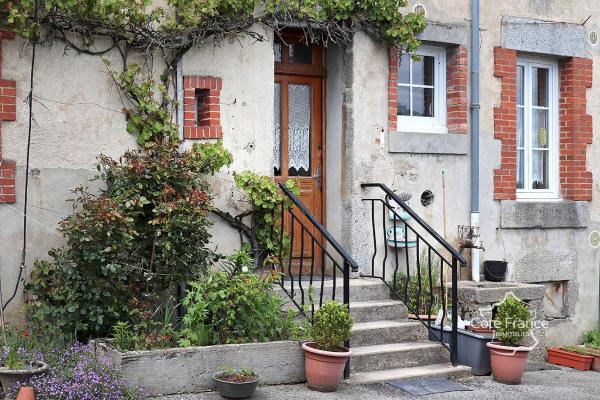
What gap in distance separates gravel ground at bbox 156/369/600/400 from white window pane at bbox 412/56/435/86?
324cm

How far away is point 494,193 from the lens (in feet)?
31.1

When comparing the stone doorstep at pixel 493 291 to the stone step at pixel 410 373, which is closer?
the stone step at pixel 410 373

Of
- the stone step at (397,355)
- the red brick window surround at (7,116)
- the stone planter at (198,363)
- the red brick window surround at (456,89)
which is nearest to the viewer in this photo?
the stone planter at (198,363)

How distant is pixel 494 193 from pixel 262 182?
2.98m

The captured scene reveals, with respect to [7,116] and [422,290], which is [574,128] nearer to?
[422,290]

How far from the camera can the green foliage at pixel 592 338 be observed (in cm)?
994

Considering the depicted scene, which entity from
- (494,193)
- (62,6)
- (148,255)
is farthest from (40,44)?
(494,193)

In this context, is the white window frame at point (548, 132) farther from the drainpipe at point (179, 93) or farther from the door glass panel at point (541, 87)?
the drainpipe at point (179, 93)

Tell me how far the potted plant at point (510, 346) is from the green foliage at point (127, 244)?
2.61 m

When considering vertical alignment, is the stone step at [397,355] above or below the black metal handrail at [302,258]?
below

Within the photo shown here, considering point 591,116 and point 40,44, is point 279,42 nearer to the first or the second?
point 40,44

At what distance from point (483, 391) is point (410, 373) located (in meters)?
0.61

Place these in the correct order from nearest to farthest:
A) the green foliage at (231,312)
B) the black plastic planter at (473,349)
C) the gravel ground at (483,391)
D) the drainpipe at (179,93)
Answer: the gravel ground at (483,391), the green foliage at (231,312), the drainpipe at (179,93), the black plastic planter at (473,349)

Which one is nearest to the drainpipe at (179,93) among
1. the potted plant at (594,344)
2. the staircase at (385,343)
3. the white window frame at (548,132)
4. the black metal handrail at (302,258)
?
the black metal handrail at (302,258)
